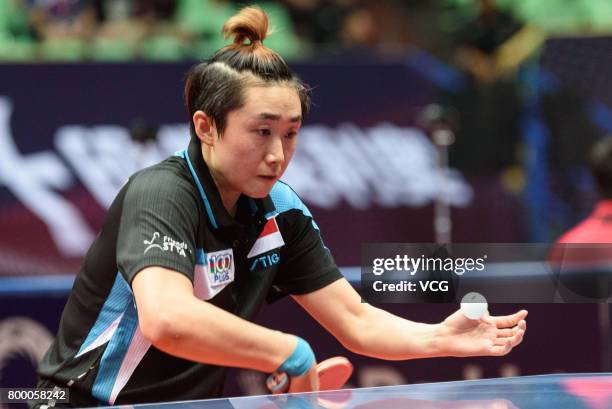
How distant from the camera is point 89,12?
25.2 ft

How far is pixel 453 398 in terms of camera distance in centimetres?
242

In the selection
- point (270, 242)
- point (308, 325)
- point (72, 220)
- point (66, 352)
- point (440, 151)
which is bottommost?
point (66, 352)

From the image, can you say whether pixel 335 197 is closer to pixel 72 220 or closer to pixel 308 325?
pixel 308 325

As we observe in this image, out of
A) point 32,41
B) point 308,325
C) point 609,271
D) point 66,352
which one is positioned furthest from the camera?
point 32,41

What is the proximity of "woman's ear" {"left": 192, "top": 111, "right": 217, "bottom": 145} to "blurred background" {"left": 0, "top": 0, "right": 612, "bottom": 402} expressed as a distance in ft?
9.10

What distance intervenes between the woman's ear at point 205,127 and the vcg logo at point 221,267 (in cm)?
29

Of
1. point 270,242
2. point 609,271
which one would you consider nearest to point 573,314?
point 609,271

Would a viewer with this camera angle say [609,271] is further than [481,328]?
Yes

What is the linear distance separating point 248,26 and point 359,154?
3359mm

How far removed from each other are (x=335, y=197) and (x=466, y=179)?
832 mm

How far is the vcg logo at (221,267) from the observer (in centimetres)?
279

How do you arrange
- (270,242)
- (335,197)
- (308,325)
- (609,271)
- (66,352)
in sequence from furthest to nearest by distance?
(335,197)
(308,325)
(609,271)
(270,242)
(66,352)

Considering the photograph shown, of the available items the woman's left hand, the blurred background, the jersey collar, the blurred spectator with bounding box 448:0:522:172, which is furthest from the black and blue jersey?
the blurred spectator with bounding box 448:0:522:172

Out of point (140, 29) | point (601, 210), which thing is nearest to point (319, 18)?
point (140, 29)
